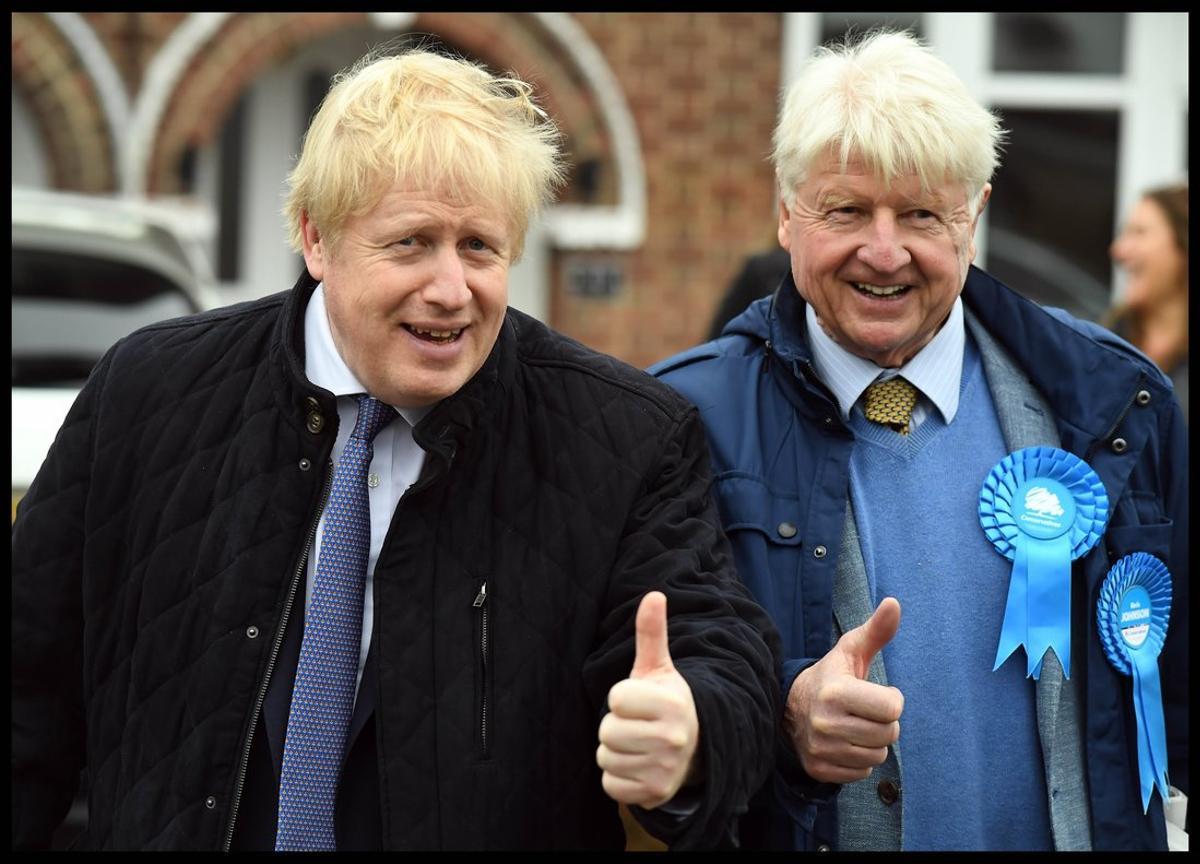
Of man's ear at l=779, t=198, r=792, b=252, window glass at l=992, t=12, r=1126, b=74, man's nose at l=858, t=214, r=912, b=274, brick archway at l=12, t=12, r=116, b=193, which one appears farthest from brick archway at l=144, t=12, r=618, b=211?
man's nose at l=858, t=214, r=912, b=274

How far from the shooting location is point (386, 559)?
2404mm

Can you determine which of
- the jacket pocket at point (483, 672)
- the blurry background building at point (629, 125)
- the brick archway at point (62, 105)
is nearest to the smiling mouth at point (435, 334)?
the jacket pocket at point (483, 672)

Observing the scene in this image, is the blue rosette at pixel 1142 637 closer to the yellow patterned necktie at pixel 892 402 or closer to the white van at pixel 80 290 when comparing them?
the yellow patterned necktie at pixel 892 402

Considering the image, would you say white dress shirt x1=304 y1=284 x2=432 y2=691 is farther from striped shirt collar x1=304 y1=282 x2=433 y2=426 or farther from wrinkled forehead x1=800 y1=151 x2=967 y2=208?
wrinkled forehead x1=800 y1=151 x2=967 y2=208

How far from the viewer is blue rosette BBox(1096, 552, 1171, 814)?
2688 mm

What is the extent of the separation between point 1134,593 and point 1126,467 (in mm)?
210

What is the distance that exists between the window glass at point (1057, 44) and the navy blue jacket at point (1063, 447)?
21.5 ft

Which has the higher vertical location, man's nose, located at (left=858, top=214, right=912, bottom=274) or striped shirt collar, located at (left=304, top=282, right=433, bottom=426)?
man's nose, located at (left=858, top=214, right=912, bottom=274)

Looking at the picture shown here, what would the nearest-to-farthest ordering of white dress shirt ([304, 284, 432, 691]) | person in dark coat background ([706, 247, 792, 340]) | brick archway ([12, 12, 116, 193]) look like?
white dress shirt ([304, 284, 432, 691]), person in dark coat background ([706, 247, 792, 340]), brick archway ([12, 12, 116, 193])

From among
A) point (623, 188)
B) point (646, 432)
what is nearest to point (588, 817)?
point (646, 432)

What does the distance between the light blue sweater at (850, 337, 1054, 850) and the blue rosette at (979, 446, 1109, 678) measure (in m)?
0.03

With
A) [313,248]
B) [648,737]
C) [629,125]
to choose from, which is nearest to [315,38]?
[629,125]

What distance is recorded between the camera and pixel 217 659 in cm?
243

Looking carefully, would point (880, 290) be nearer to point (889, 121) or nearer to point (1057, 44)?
point (889, 121)
